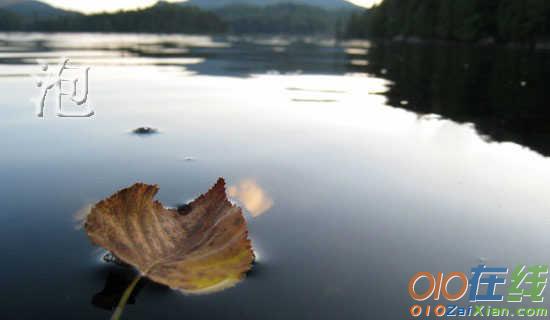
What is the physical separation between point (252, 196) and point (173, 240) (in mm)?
1528

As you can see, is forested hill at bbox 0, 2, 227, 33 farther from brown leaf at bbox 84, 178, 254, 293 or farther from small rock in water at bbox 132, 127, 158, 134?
brown leaf at bbox 84, 178, 254, 293

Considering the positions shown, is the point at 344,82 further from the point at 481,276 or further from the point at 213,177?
the point at 481,276

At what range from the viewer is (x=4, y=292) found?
2.19 meters

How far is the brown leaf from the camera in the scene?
2.07 m

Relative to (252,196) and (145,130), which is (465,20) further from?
(252,196)

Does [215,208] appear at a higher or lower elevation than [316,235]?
higher

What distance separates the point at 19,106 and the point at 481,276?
24.3 ft

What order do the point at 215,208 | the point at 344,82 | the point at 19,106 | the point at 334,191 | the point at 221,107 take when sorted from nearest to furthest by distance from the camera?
the point at 215,208 → the point at 334,191 → the point at 19,106 → the point at 221,107 → the point at 344,82

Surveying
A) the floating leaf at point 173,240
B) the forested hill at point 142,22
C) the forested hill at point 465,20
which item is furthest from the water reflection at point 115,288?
the forested hill at point 142,22

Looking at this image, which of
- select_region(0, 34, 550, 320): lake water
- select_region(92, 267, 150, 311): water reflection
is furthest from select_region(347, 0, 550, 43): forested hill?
select_region(92, 267, 150, 311): water reflection

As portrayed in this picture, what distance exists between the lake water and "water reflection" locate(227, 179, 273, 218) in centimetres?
2

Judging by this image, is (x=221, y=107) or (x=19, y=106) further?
(x=221, y=107)

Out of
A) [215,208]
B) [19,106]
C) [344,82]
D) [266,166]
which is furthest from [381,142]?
[344,82]

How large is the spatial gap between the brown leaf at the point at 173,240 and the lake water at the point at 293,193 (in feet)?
0.58
